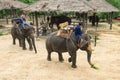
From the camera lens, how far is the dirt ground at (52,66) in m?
12.9

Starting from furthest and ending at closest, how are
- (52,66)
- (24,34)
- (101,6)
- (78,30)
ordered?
(101,6)
(24,34)
(52,66)
(78,30)

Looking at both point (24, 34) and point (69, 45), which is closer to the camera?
point (69, 45)

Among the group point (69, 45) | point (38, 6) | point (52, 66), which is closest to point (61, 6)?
point (38, 6)

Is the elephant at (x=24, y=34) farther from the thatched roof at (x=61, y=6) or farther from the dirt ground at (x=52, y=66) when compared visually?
the thatched roof at (x=61, y=6)

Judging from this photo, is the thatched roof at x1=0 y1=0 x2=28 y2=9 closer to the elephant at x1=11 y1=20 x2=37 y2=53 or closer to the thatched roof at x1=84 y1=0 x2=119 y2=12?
the thatched roof at x1=84 y1=0 x2=119 y2=12

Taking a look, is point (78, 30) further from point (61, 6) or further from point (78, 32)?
point (61, 6)

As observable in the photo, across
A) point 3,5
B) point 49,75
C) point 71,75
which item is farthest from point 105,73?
point 3,5

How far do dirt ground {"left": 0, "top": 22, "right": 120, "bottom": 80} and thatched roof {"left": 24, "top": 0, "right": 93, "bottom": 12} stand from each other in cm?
434

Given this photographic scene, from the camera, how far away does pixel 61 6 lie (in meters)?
23.5

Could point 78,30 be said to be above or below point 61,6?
above

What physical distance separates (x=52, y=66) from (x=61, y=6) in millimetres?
10000

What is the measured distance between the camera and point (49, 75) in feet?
42.4

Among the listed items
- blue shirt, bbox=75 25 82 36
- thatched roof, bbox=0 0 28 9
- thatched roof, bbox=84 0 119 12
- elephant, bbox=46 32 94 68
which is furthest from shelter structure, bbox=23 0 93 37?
blue shirt, bbox=75 25 82 36

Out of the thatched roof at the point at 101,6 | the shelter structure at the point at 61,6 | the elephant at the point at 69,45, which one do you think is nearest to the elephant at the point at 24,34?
the elephant at the point at 69,45
